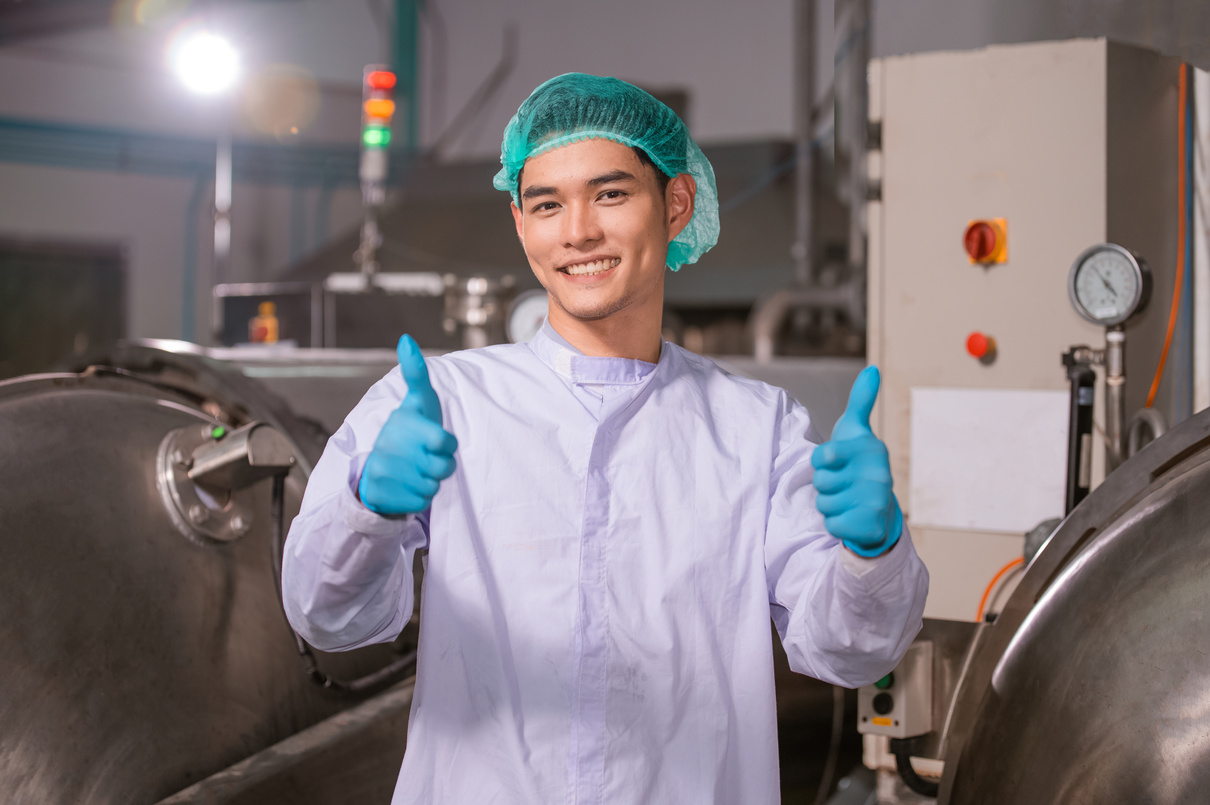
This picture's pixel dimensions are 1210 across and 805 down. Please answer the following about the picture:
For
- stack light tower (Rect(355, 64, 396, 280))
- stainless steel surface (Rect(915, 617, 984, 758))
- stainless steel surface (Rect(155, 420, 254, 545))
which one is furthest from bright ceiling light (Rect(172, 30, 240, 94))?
stainless steel surface (Rect(915, 617, 984, 758))

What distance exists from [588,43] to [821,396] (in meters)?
3.78

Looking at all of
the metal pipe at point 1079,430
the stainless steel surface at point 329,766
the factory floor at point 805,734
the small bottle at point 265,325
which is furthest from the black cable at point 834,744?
the small bottle at point 265,325

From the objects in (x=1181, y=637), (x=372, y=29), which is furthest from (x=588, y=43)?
(x=1181, y=637)

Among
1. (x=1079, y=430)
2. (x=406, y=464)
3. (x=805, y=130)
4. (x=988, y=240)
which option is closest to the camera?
(x=406, y=464)

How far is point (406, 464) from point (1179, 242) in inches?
65.4

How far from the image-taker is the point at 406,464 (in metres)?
0.71

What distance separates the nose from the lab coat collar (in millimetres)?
108

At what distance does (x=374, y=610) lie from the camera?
82cm

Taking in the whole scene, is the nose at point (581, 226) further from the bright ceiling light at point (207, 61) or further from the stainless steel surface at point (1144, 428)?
the bright ceiling light at point (207, 61)

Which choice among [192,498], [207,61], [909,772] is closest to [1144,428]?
[909,772]

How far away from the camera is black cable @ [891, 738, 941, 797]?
4.72 ft

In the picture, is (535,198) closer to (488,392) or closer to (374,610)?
(488,392)

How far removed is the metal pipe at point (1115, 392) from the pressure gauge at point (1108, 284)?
3 cm

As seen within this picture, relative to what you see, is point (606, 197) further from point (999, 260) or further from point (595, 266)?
point (999, 260)
